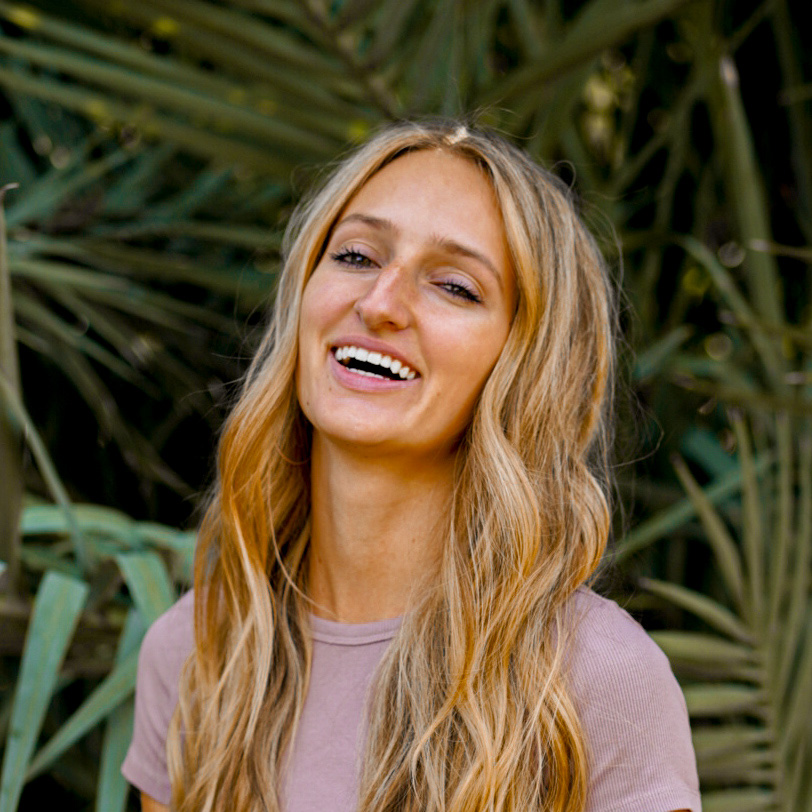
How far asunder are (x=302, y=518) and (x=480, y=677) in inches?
13.9


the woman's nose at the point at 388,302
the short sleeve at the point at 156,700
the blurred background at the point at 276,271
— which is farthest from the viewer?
the blurred background at the point at 276,271

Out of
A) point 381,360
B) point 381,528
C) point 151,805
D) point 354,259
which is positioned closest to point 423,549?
point 381,528

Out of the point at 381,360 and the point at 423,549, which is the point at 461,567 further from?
the point at 381,360

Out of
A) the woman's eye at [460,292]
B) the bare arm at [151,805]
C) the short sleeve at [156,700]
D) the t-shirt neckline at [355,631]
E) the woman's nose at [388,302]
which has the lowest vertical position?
the bare arm at [151,805]

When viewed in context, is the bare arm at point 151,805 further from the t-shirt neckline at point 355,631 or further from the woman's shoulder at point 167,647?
the t-shirt neckline at point 355,631

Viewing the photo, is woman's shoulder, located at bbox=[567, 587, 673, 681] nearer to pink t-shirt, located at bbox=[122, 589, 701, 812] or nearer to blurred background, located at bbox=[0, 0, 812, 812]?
pink t-shirt, located at bbox=[122, 589, 701, 812]

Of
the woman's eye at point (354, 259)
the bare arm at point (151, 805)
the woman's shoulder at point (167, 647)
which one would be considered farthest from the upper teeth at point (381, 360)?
the bare arm at point (151, 805)

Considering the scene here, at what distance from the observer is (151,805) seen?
45.2 inches

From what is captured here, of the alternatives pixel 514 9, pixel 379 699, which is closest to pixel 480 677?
pixel 379 699

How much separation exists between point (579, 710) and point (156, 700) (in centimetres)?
51

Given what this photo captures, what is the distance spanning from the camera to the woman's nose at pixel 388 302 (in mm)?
1014

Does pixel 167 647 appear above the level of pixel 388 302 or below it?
below

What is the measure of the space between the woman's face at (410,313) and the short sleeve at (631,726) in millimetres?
287

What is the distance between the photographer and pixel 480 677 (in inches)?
38.2
